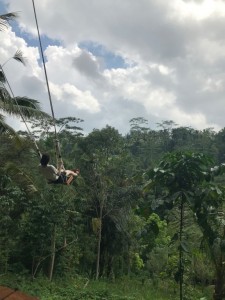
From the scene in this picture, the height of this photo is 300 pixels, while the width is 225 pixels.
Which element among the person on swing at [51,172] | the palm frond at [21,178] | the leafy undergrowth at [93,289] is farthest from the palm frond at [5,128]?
the leafy undergrowth at [93,289]

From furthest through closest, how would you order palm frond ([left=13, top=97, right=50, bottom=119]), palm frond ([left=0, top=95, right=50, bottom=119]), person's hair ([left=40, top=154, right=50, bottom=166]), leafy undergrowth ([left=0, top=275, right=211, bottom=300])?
leafy undergrowth ([left=0, top=275, right=211, bottom=300]) → palm frond ([left=13, top=97, right=50, bottom=119]) → palm frond ([left=0, top=95, right=50, bottom=119]) → person's hair ([left=40, top=154, right=50, bottom=166])

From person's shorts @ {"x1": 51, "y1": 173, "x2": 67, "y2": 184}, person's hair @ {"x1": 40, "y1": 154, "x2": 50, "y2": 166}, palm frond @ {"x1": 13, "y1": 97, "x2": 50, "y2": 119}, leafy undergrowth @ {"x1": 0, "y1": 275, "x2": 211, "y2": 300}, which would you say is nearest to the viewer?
person's hair @ {"x1": 40, "y1": 154, "x2": 50, "y2": 166}

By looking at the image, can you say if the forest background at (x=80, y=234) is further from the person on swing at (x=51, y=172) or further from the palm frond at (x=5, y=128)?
the person on swing at (x=51, y=172)

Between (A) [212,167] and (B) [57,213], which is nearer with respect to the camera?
(A) [212,167]

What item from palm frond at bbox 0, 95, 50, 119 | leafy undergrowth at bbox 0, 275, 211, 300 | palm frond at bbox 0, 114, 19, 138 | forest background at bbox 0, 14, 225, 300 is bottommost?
leafy undergrowth at bbox 0, 275, 211, 300

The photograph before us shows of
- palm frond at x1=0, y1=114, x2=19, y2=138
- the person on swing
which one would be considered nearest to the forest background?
palm frond at x1=0, y1=114, x2=19, y2=138

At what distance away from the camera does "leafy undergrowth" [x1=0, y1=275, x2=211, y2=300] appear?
14203 millimetres

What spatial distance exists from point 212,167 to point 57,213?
415 inches

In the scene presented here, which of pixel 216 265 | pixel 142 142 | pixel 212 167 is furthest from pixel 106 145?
pixel 142 142

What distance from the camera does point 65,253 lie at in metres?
19.7

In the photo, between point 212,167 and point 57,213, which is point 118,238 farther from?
point 212,167

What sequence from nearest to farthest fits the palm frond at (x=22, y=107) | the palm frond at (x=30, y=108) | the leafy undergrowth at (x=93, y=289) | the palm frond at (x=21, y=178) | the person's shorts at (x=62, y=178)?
the person's shorts at (x=62, y=178), the palm frond at (x=22, y=107), the palm frond at (x=30, y=108), the leafy undergrowth at (x=93, y=289), the palm frond at (x=21, y=178)

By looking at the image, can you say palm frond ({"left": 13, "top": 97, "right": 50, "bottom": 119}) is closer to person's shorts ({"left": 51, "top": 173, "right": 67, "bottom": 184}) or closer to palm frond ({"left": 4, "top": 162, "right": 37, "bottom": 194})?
palm frond ({"left": 4, "top": 162, "right": 37, "bottom": 194})

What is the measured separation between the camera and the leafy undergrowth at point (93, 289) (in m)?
14.2
